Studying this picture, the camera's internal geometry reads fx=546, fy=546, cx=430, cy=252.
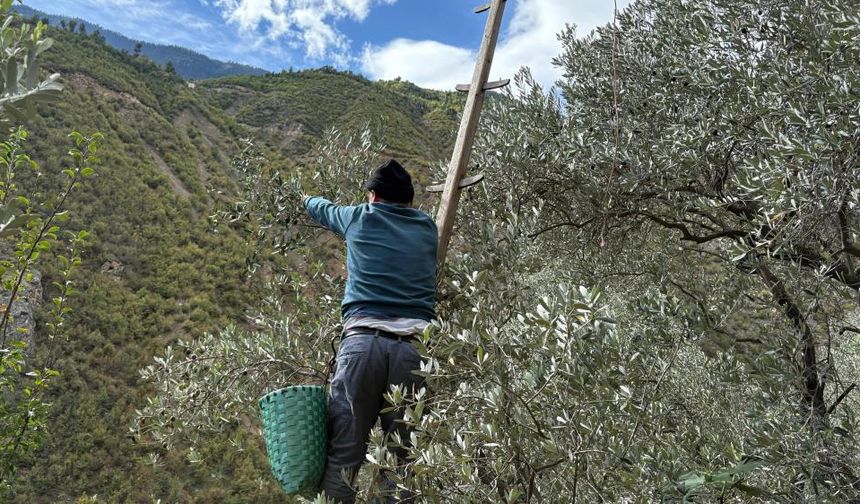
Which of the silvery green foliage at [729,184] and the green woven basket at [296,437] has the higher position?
the silvery green foliage at [729,184]

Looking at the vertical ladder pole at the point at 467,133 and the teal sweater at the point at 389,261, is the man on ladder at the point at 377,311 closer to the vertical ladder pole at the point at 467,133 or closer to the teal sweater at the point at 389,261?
the teal sweater at the point at 389,261

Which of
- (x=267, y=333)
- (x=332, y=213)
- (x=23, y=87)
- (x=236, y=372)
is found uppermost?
(x=23, y=87)

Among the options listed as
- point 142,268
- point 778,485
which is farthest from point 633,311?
point 142,268

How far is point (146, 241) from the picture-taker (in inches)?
1268

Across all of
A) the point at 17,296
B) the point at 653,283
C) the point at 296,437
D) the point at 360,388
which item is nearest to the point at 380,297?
the point at 360,388

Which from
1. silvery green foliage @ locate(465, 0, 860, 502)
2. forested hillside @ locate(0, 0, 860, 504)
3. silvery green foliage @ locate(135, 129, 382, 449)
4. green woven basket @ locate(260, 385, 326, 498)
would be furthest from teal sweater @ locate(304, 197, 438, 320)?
Answer: silvery green foliage @ locate(135, 129, 382, 449)

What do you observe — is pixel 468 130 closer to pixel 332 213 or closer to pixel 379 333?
pixel 332 213

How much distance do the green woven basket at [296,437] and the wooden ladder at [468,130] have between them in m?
1.28

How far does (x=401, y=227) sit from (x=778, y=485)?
2729 millimetres

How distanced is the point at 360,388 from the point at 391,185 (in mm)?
1317

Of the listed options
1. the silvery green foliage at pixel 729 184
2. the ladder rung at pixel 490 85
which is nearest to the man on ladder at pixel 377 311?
the silvery green foliage at pixel 729 184

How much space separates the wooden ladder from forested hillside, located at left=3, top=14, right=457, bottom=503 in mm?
1718

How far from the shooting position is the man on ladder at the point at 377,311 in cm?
308

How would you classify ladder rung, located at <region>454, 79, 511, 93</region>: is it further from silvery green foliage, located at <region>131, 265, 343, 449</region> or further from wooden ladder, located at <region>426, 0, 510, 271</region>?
silvery green foliage, located at <region>131, 265, 343, 449</region>
